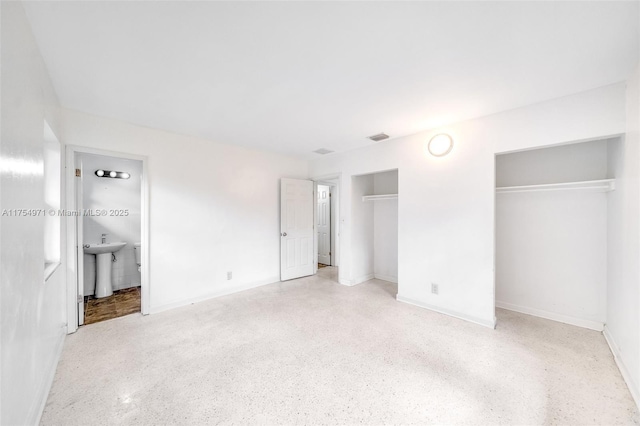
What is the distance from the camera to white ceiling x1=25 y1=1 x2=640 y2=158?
1.40m

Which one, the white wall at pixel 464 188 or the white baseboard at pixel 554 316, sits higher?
the white wall at pixel 464 188

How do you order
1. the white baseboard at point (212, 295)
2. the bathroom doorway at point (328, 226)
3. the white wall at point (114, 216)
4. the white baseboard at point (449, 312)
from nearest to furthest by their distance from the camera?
the white baseboard at point (449, 312)
the white baseboard at point (212, 295)
the white wall at point (114, 216)
the bathroom doorway at point (328, 226)

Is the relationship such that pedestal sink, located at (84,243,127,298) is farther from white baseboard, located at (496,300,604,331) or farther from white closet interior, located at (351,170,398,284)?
white baseboard, located at (496,300,604,331)

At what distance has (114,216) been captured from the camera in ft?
13.3

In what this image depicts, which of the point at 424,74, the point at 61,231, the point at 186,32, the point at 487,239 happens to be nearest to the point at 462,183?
the point at 487,239

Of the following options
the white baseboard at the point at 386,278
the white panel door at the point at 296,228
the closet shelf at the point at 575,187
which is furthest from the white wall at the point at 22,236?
the white baseboard at the point at 386,278

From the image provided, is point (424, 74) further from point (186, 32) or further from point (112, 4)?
point (112, 4)

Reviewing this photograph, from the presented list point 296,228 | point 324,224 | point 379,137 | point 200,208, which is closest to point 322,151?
point 379,137

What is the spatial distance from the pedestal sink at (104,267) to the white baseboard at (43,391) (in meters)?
1.77

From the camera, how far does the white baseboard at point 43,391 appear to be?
1.47 meters

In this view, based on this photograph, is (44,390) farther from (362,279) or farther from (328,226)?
(328,226)

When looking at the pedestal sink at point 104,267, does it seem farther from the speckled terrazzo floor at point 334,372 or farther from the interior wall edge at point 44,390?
the interior wall edge at point 44,390

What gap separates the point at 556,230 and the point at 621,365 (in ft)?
4.59

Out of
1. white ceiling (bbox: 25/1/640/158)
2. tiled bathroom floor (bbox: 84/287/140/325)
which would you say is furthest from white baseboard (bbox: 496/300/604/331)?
tiled bathroom floor (bbox: 84/287/140/325)
